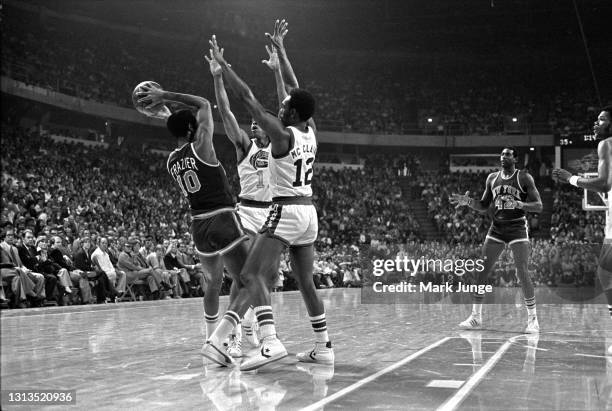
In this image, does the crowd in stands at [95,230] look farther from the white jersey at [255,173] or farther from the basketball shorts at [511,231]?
the basketball shorts at [511,231]

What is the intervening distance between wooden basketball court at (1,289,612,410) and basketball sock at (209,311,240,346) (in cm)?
22

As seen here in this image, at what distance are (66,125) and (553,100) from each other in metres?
24.5

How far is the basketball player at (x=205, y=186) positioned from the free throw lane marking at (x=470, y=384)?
2044 millimetres

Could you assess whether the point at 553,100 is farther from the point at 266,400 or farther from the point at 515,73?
the point at 266,400

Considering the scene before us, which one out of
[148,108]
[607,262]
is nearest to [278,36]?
[148,108]

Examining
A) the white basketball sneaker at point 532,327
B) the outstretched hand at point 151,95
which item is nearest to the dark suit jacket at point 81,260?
the outstretched hand at point 151,95

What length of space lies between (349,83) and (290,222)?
34.7 meters

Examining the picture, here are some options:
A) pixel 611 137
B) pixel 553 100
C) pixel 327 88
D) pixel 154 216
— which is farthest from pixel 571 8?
pixel 611 137

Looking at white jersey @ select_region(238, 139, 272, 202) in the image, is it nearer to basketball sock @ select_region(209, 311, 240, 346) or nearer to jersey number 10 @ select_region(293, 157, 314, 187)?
jersey number 10 @ select_region(293, 157, 314, 187)

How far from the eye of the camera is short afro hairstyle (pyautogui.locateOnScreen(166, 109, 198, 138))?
5.38 meters

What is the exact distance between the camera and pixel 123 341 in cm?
669

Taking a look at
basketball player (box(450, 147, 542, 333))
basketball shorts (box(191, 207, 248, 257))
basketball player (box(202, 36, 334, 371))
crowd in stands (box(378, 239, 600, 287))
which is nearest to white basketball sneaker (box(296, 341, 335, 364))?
basketball player (box(202, 36, 334, 371))
